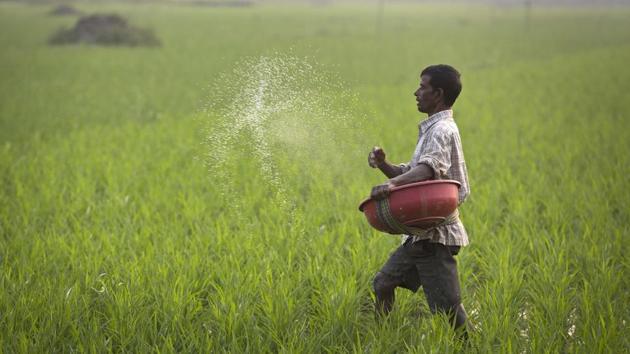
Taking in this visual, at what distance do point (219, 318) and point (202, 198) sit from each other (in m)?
2.29

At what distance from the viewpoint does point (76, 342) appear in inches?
105

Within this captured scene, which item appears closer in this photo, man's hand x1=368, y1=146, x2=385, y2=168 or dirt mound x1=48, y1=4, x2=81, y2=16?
man's hand x1=368, y1=146, x2=385, y2=168

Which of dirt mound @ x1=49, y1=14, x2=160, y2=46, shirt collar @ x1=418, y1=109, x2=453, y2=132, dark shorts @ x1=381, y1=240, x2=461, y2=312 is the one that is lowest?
dark shorts @ x1=381, y1=240, x2=461, y2=312

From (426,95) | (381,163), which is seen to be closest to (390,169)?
(381,163)

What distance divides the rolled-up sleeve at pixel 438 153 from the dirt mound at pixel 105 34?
22546 mm

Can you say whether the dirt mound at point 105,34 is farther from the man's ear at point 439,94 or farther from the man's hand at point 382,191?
the man's hand at point 382,191

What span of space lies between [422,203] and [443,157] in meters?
0.21

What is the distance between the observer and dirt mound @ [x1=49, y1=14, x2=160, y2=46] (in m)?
23.2

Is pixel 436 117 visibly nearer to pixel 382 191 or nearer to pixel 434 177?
pixel 434 177

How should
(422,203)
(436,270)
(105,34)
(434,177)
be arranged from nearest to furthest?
1. (422,203)
2. (434,177)
3. (436,270)
4. (105,34)

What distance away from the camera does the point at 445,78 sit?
2.32 meters

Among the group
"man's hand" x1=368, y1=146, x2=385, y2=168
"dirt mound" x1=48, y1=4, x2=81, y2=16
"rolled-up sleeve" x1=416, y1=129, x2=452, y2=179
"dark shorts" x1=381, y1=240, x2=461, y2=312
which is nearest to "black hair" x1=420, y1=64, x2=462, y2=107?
"rolled-up sleeve" x1=416, y1=129, x2=452, y2=179

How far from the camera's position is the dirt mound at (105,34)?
76.2 feet

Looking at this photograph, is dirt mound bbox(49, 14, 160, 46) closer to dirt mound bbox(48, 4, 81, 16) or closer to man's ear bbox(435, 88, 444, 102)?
man's ear bbox(435, 88, 444, 102)
